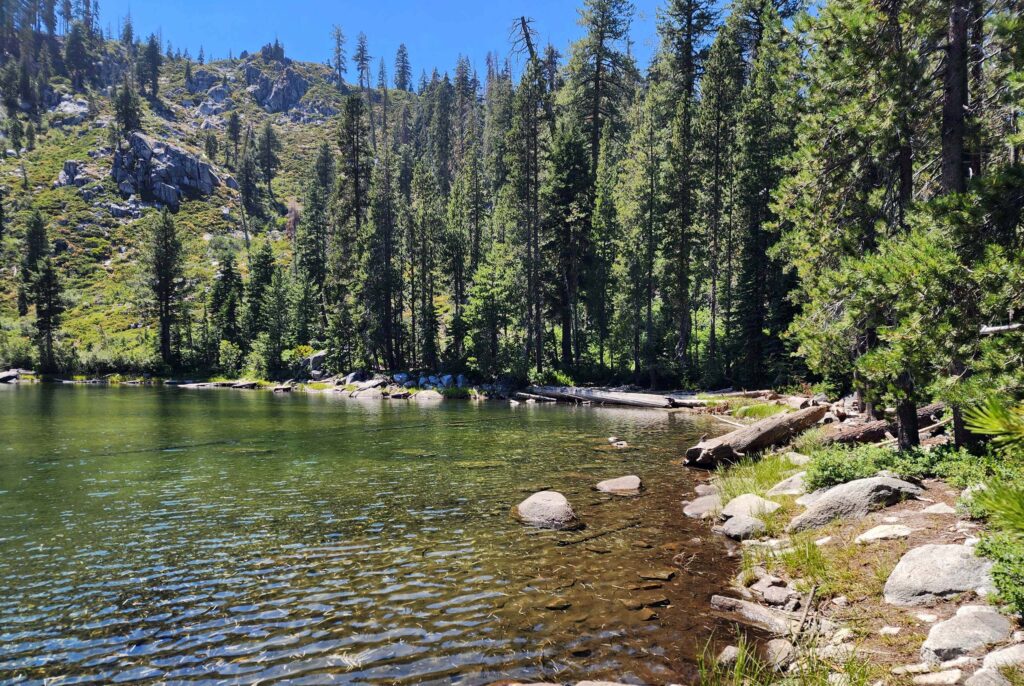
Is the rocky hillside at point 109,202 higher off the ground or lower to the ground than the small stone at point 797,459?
higher

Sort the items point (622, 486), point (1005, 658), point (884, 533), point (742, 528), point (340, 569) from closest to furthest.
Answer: point (1005, 658) → point (884, 533) → point (340, 569) → point (742, 528) → point (622, 486)

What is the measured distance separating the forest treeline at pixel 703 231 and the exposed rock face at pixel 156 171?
41.1 m

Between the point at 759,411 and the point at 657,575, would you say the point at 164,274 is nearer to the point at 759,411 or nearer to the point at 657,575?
the point at 759,411

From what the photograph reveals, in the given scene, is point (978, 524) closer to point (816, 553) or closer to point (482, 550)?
point (816, 553)

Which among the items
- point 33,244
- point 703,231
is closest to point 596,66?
point 703,231

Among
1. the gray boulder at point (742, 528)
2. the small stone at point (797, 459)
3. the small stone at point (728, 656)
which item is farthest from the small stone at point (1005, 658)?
the small stone at point (797, 459)

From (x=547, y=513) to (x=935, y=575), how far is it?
7.05 m

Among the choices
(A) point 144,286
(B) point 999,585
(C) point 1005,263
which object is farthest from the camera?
(A) point 144,286

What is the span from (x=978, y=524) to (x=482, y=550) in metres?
7.71

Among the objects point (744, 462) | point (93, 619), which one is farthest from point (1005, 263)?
point (93, 619)

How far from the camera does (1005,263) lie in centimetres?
700

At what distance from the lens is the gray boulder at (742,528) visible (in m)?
10.9

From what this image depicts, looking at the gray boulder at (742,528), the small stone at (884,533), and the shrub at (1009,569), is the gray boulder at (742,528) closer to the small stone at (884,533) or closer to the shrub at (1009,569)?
the small stone at (884,533)

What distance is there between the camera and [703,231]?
49594mm
